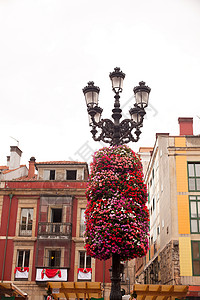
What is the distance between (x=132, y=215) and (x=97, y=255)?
1610 mm

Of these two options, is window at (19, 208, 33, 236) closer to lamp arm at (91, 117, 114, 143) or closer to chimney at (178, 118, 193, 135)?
chimney at (178, 118, 193, 135)

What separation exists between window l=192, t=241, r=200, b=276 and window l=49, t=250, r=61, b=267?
1061 centimetres

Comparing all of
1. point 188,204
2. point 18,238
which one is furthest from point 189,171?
point 18,238

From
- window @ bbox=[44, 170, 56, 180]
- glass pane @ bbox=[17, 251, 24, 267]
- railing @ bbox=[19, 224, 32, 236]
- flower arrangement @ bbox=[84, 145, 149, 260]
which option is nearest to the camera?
flower arrangement @ bbox=[84, 145, 149, 260]

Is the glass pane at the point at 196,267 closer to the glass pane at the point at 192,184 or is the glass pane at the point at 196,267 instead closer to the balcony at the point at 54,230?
the glass pane at the point at 192,184

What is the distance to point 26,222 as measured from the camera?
29.0m

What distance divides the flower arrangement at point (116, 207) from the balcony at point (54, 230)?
16.3 meters

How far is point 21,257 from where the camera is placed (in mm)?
28078

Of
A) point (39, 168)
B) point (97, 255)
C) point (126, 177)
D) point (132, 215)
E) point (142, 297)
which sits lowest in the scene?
point (142, 297)

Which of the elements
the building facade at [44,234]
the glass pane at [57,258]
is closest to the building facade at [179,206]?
the building facade at [44,234]

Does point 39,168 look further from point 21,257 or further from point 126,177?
point 126,177

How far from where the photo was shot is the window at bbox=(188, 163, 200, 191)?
22609 millimetres

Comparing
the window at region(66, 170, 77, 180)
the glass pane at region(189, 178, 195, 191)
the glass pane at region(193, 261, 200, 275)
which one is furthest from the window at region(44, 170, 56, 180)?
the glass pane at region(193, 261, 200, 275)

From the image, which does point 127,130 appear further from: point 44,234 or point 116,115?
point 44,234
